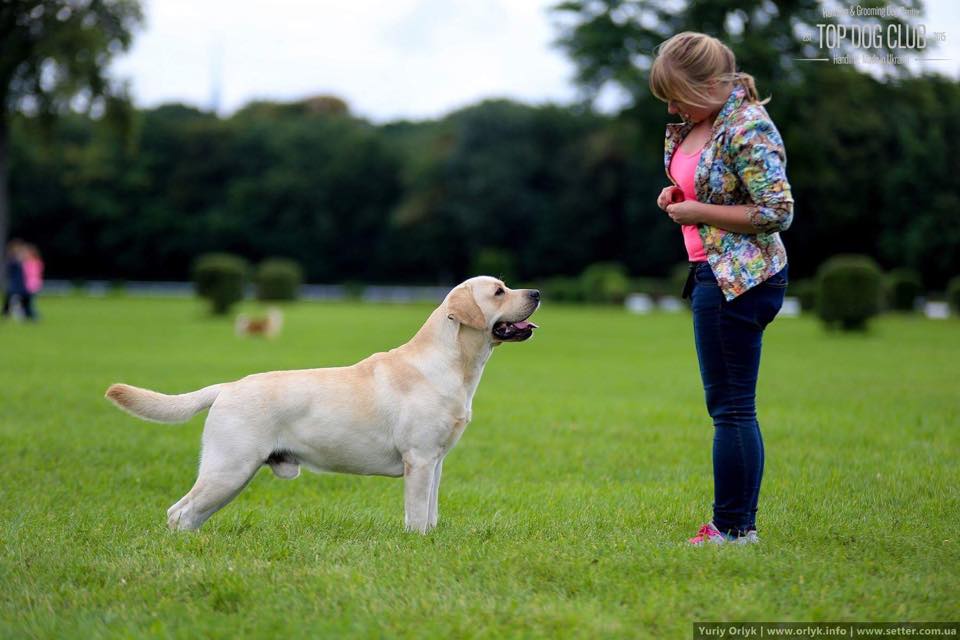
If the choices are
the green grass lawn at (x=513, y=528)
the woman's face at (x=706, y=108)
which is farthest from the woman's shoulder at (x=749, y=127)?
the green grass lawn at (x=513, y=528)

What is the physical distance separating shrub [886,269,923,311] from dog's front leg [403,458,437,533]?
38500 millimetres

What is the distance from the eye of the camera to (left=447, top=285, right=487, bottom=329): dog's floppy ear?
5.11 meters

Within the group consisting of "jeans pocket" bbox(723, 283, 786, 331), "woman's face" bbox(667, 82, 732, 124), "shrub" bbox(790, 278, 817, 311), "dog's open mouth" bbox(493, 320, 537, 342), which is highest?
"woman's face" bbox(667, 82, 732, 124)

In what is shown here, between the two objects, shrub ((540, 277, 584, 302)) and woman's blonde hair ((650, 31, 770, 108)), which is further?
shrub ((540, 277, 584, 302))

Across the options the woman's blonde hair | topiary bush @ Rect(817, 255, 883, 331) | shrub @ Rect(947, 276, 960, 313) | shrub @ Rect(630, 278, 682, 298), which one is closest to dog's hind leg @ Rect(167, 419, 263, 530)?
the woman's blonde hair

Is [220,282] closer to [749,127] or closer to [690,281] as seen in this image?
[690,281]

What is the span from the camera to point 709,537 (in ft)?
15.2

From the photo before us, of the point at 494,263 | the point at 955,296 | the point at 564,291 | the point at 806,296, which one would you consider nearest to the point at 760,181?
the point at 955,296

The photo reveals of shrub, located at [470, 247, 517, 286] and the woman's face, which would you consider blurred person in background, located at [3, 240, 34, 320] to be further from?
shrub, located at [470, 247, 517, 286]

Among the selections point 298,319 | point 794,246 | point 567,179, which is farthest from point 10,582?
point 567,179

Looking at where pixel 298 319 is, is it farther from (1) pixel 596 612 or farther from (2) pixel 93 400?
(1) pixel 596 612

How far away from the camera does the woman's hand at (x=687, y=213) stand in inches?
174

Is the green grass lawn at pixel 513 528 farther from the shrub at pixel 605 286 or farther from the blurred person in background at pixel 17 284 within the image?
the shrub at pixel 605 286

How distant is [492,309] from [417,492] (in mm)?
1108
